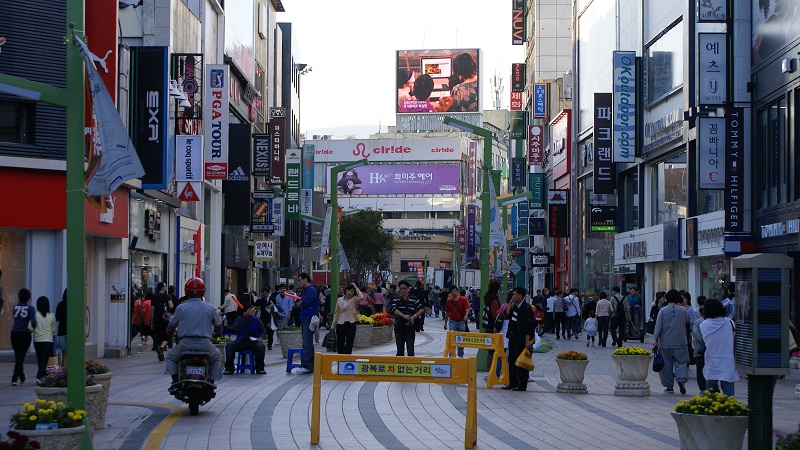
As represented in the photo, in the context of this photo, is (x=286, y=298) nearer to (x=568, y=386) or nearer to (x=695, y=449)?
(x=568, y=386)

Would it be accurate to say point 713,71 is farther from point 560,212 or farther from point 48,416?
point 560,212

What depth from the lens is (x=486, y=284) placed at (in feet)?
79.6

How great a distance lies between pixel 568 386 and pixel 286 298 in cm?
1690

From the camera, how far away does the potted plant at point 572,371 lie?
18.5 meters

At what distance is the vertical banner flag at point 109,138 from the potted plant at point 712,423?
5.39 metres

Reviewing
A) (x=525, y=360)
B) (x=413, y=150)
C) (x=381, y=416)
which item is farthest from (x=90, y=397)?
(x=413, y=150)

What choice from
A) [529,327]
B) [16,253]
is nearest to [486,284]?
[529,327]

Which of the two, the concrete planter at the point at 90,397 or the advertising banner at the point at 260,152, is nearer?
the concrete planter at the point at 90,397

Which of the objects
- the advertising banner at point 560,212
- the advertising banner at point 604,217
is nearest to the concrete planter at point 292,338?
the advertising banner at point 604,217

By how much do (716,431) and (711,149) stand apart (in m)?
20.1

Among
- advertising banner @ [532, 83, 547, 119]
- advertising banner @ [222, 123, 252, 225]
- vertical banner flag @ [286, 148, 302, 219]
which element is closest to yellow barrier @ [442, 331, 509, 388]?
advertising banner @ [222, 123, 252, 225]

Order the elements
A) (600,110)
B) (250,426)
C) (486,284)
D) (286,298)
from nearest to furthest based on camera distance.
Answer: (250,426), (486,284), (286,298), (600,110)

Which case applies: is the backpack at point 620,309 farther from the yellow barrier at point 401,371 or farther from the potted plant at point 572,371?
the yellow barrier at point 401,371

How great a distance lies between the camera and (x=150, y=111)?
2958cm
